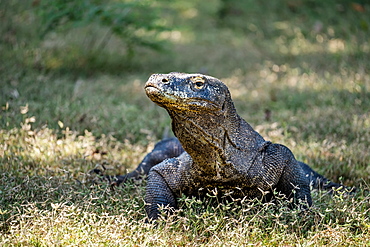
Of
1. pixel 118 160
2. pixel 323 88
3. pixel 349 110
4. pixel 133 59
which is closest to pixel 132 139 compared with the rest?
pixel 118 160

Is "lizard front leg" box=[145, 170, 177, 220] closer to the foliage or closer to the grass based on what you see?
the grass

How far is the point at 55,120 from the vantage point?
18.5ft

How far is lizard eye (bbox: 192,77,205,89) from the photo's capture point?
10.8 feet

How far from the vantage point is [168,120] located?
6.48 meters

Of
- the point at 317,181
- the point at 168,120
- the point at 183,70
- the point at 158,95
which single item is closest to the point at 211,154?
the point at 158,95

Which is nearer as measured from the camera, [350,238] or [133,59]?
[350,238]

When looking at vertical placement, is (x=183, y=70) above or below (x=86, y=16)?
below

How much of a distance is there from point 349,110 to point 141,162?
3069mm

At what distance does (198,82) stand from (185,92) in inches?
6.4

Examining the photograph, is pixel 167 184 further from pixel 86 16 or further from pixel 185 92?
pixel 86 16

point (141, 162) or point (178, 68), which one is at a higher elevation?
point (141, 162)

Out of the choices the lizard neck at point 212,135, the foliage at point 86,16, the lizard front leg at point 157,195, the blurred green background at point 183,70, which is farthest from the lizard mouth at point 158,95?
the foliage at point 86,16

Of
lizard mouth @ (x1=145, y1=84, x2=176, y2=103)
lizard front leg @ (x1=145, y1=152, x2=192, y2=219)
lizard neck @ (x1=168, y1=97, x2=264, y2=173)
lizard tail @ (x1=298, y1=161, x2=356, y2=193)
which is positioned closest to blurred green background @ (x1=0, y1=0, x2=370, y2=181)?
lizard tail @ (x1=298, y1=161, x2=356, y2=193)

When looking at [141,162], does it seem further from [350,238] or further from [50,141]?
[350,238]
